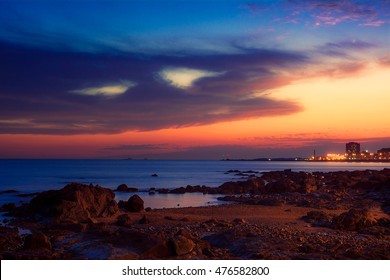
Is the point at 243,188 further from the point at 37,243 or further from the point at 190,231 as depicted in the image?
the point at 37,243

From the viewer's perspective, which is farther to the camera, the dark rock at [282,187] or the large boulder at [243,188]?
the large boulder at [243,188]

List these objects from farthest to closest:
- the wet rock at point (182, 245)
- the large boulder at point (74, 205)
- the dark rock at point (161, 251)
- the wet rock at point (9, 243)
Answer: the large boulder at point (74, 205) → the wet rock at point (9, 243) → the wet rock at point (182, 245) → the dark rock at point (161, 251)

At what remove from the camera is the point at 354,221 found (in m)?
17.1

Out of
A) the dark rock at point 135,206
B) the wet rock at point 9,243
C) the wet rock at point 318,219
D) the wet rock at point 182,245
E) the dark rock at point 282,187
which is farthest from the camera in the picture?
the dark rock at point 282,187

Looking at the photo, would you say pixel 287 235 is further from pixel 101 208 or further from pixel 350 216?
pixel 101 208

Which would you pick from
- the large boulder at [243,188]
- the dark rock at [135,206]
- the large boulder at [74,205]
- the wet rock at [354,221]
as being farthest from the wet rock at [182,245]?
the large boulder at [243,188]

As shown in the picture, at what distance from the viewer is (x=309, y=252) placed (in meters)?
12.0

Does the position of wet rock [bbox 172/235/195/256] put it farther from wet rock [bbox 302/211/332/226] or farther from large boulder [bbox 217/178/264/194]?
large boulder [bbox 217/178/264/194]

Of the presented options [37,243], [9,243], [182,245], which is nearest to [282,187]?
[9,243]

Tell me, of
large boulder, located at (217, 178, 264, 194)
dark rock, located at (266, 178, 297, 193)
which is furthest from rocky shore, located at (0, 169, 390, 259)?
large boulder, located at (217, 178, 264, 194)

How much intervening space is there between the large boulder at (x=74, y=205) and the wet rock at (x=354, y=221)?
10.6 meters

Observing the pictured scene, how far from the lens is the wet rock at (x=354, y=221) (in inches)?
670

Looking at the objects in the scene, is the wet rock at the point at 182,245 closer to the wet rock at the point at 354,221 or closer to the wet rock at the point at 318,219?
the wet rock at the point at 354,221
